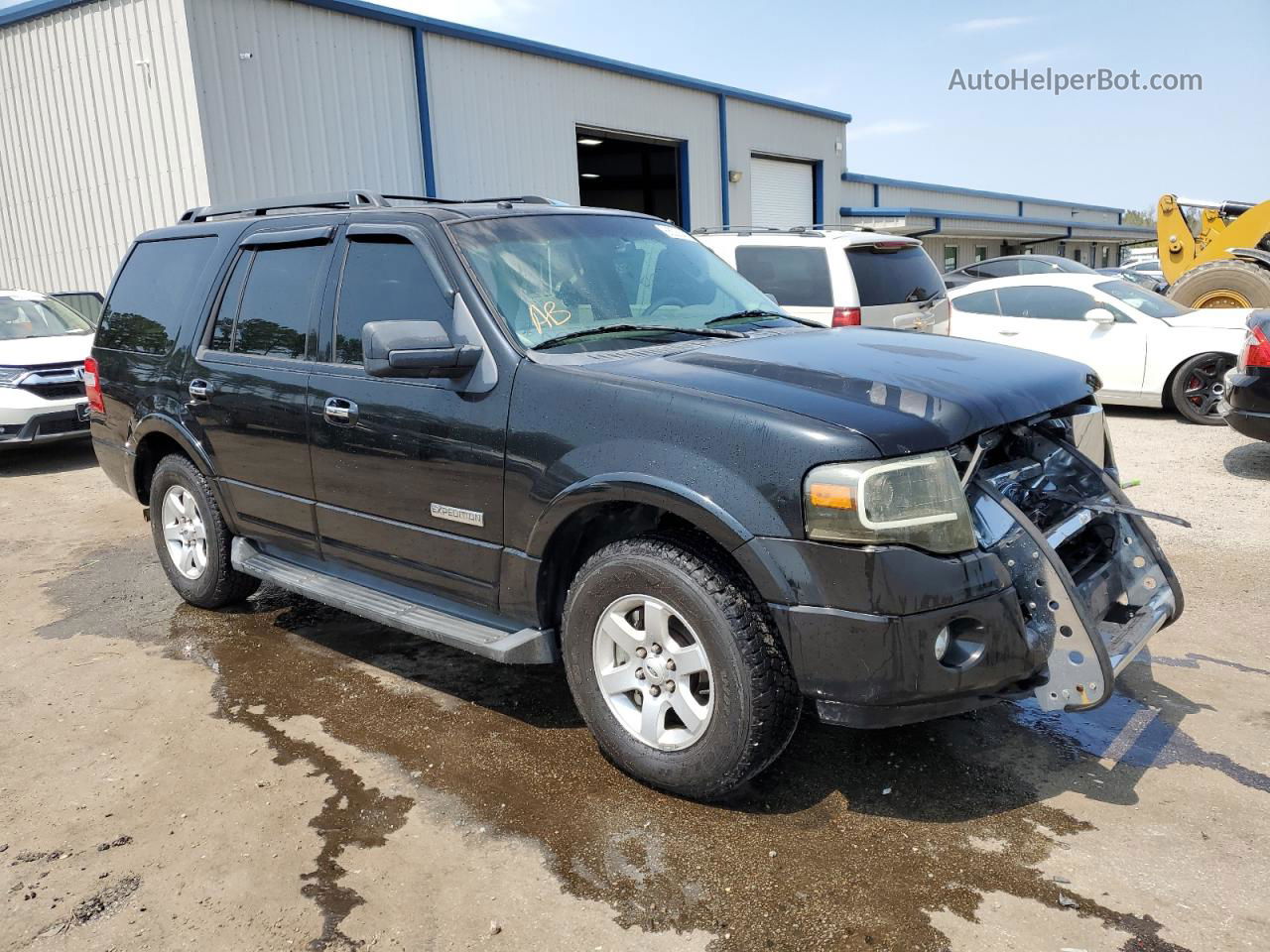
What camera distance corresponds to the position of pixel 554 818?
125 inches

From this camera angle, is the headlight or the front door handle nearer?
the headlight

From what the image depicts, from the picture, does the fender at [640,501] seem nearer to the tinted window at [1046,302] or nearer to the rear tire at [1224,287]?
the tinted window at [1046,302]

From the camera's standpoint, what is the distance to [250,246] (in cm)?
470

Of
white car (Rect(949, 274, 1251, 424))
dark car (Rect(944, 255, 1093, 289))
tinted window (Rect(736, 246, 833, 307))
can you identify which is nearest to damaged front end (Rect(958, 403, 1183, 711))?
tinted window (Rect(736, 246, 833, 307))

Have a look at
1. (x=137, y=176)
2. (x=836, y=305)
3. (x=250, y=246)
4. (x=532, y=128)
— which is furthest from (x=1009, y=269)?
(x=250, y=246)

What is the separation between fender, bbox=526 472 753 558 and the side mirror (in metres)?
0.64

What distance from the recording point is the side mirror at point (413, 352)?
3385mm

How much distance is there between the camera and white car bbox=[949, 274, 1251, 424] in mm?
9953

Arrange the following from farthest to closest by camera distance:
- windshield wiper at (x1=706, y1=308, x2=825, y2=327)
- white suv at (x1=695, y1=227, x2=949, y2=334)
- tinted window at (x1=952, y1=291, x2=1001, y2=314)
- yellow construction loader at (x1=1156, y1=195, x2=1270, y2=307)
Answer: yellow construction loader at (x1=1156, y1=195, x2=1270, y2=307) → tinted window at (x1=952, y1=291, x2=1001, y2=314) → white suv at (x1=695, y1=227, x2=949, y2=334) → windshield wiper at (x1=706, y1=308, x2=825, y2=327)

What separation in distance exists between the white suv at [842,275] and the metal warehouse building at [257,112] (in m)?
6.65

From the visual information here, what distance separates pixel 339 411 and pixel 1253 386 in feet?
22.0

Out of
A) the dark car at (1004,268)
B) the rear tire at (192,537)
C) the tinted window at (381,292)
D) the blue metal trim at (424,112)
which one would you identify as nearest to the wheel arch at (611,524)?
the tinted window at (381,292)

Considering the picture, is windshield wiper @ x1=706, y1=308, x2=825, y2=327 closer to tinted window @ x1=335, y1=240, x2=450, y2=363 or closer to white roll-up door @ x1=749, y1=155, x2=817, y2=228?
tinted window @ x1=335, y1=240, x2=450, y2=363

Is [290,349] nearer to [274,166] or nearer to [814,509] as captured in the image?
[814,509]
